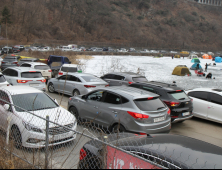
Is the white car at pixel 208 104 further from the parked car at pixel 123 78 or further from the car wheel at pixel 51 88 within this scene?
the car wheel at pixel 51 88

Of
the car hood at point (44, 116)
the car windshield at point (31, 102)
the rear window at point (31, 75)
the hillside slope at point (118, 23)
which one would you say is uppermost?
the hillside slope at point (118, 23)

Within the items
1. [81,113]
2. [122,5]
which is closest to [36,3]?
[122,5]

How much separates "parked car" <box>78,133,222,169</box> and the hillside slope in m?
80.6

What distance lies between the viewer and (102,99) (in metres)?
7.49

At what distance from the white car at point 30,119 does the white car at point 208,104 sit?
19.3 ft

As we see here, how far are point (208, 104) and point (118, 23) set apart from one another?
99329 mm

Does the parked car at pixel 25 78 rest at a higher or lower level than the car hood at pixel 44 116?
higher

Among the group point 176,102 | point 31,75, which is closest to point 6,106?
point 176,102

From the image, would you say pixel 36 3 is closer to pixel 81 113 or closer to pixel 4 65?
pixel 4 65

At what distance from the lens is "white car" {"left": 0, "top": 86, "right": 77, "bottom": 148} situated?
525 cm

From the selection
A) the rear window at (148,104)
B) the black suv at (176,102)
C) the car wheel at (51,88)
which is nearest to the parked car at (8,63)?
the car wheel at (51,88)

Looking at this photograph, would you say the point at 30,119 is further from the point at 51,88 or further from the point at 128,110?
the point at 51,88

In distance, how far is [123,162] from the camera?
3.23 m

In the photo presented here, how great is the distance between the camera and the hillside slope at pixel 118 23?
294ft
